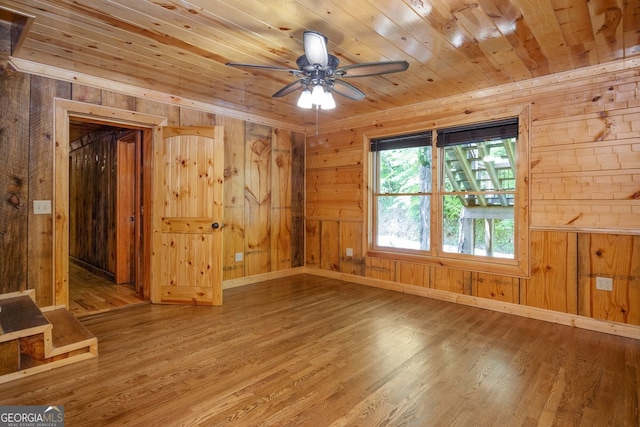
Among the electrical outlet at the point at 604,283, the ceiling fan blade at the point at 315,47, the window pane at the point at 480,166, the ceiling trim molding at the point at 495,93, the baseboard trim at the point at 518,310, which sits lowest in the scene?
the baseboard trim at the point at 518,310

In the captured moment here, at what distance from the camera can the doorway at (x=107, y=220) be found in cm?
427

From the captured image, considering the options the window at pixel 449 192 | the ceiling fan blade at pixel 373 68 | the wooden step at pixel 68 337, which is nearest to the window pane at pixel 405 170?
the window at pixel 449 192

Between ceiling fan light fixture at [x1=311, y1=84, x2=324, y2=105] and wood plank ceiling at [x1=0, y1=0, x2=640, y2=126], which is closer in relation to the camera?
wood plank ceiling at [x1=0, y1=0, x2=640, y2=126]

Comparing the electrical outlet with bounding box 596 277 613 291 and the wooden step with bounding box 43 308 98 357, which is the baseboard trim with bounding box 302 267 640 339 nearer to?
the electrical outlet with bounding box 596 277 613 291

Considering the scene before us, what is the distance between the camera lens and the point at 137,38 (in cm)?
273

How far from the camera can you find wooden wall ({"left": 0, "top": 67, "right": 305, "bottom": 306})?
10.2 feet

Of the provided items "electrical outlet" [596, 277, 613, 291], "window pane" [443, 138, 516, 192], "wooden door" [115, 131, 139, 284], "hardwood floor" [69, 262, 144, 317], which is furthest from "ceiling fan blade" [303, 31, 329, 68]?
"wooden door" [115, 131, 139, 284]

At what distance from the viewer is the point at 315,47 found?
7.18 feet

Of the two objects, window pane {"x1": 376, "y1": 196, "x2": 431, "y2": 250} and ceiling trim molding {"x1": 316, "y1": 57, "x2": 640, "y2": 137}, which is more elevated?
ceiling trim molding {"x1": 316, "y1": 57, "x2": 640, "y2": 137}

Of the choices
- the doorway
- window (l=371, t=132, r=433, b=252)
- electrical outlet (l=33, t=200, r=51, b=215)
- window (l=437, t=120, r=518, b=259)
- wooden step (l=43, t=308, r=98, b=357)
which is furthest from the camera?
window (l=371, t=132, r=433, b=252)

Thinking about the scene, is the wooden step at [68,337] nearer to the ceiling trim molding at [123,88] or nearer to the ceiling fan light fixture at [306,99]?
the ceiling trim molding at [123,88]

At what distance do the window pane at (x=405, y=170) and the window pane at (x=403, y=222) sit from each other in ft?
0.45

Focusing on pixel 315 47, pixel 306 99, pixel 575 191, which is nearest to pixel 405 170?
pixel 575 191

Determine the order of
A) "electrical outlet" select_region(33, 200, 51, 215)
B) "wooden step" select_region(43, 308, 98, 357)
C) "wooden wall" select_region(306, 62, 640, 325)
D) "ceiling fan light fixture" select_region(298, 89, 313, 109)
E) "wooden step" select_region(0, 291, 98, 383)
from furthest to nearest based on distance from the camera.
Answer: "electrical outlet" select_region(33, 200, 51, 215), "wooden wall" select_region(306, 62, 640, 325), "ceiling fan light fixture" select_region(298, 89, 313, 109), "wooden step" select_region(43, 308, 98, 357), "wooden step" select_region(0, 291, 98, 383)
